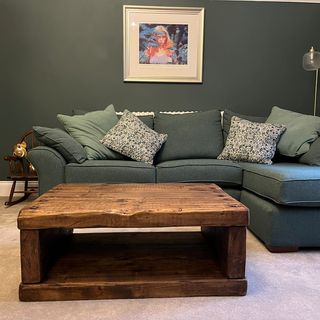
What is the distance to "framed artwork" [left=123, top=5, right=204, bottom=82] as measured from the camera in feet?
11.7

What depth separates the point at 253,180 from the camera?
2.36 metres

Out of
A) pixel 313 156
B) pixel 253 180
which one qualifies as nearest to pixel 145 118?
pixel 253 180

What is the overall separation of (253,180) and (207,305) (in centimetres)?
116

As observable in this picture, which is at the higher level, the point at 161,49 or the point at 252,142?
the point at 161,49

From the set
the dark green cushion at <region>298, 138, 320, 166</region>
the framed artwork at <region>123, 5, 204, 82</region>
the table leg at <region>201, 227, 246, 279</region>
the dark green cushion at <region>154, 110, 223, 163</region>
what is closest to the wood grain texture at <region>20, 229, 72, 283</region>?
the table leg at <region>201, 227, 246, 279</region>

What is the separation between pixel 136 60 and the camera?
3600 mm

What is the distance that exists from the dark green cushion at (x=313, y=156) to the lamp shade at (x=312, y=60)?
1.11 metres

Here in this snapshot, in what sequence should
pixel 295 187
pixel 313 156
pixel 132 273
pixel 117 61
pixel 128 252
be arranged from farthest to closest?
pixel 117 61
pixel 313 156
pixel 295 187
pixel 128 252
pixel 132 273

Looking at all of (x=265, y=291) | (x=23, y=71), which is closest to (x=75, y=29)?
(x=23, y=71)

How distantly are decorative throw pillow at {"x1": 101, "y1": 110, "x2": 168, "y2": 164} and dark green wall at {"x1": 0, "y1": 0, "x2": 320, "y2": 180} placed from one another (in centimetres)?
69

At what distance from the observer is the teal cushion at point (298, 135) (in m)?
2.70

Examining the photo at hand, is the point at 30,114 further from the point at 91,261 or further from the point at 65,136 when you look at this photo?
the point at 91,261

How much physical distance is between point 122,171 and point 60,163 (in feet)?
1.57

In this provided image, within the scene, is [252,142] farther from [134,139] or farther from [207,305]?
[207,305]
